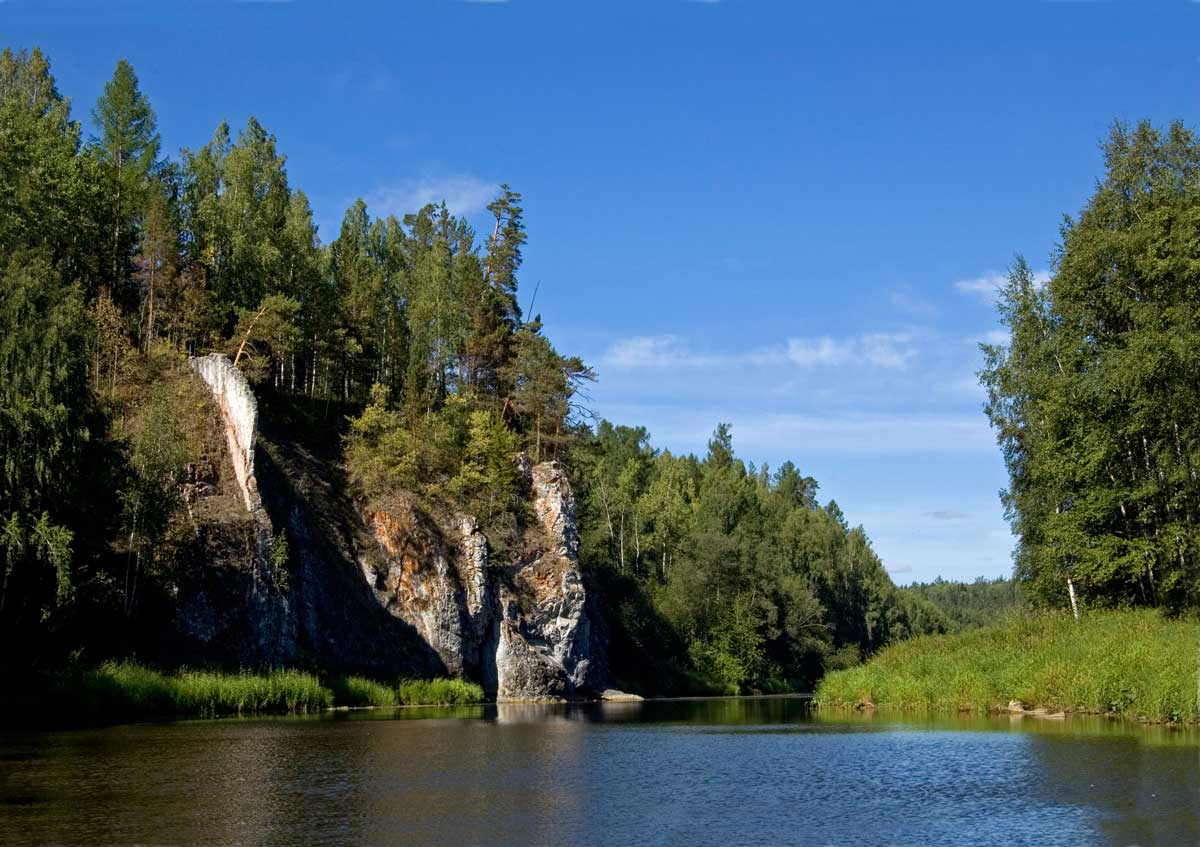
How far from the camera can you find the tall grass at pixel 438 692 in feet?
213

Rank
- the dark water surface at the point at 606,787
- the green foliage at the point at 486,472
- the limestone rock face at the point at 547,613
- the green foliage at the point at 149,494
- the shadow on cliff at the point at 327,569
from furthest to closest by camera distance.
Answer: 1. the green foliage at the point at 486,472
2. the limestone rock face at the point at 547,613
3. the shadow on cliff at the point at 327,569
4. the green foliage at the point at 149,494
5. the dark water surface at the point at 606,787

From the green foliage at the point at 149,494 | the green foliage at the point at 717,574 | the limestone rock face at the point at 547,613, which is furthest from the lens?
the green foliage at the point at 717,574

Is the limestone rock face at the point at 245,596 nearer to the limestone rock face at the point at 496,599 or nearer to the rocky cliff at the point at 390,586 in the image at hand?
the rocky cliff at the point at 390,586

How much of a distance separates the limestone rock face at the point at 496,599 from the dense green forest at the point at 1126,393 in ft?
119

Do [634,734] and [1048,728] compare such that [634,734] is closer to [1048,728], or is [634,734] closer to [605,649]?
[1048,728]

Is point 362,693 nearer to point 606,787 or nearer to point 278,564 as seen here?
point 278,564

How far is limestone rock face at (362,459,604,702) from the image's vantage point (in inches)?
2830

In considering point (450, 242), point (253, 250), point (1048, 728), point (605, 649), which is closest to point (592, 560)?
point (605, 649)

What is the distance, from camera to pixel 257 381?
7438 cm

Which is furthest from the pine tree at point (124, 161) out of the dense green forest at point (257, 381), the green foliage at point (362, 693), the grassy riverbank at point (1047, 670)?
the grassy riverbank at point (1047, 670)

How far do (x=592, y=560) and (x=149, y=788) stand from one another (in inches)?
3235

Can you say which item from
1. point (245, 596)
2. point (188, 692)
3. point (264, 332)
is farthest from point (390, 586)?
point (188, 692)

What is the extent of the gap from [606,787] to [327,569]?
1785 inches

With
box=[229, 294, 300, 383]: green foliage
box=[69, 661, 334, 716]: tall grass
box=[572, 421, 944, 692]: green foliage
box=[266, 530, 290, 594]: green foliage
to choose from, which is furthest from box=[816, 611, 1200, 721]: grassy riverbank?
box=[229, 294, 300, 383]: green foliage
